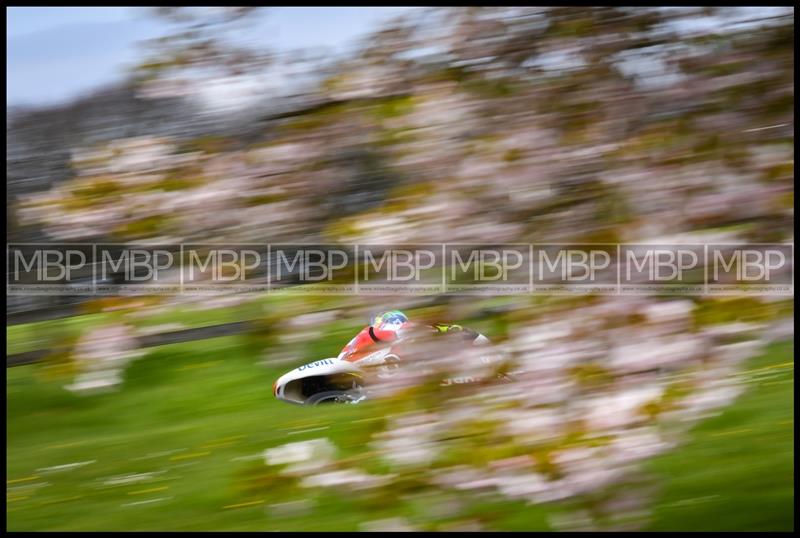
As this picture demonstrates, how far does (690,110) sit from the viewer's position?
172 centimetres

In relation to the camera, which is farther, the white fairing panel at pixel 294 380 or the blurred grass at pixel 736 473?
the white fairing panel at pixel 294 380

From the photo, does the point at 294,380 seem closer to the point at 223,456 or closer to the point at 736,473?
the point at 223,456

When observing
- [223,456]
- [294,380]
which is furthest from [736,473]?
[223,456]

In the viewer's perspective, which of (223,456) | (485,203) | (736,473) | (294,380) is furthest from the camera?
(294,380)

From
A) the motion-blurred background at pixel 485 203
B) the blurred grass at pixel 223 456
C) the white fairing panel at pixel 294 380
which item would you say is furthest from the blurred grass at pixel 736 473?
the white fairing panel at pixel 294 380

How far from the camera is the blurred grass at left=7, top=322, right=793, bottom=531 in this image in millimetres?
3506

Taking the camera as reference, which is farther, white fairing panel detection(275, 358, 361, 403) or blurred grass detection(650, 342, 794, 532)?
white fairing panel detection(275, 358, 361, 403)

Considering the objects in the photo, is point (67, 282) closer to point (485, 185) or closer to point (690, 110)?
point (485, 185)

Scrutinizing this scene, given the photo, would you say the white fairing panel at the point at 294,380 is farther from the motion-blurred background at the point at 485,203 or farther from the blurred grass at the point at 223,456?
the motion-blurred background at the point at 485,203

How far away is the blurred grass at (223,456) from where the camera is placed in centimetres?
351

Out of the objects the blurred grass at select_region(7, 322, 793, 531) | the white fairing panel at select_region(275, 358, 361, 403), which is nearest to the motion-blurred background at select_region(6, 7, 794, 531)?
the blurred grass at select_region(7, 322, 793, 531)

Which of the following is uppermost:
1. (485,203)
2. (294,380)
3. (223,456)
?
(485,203)

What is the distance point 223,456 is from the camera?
4.89 m

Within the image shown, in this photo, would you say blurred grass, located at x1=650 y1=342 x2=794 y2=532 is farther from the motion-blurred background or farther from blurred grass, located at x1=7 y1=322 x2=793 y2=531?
the motion-blurred background
